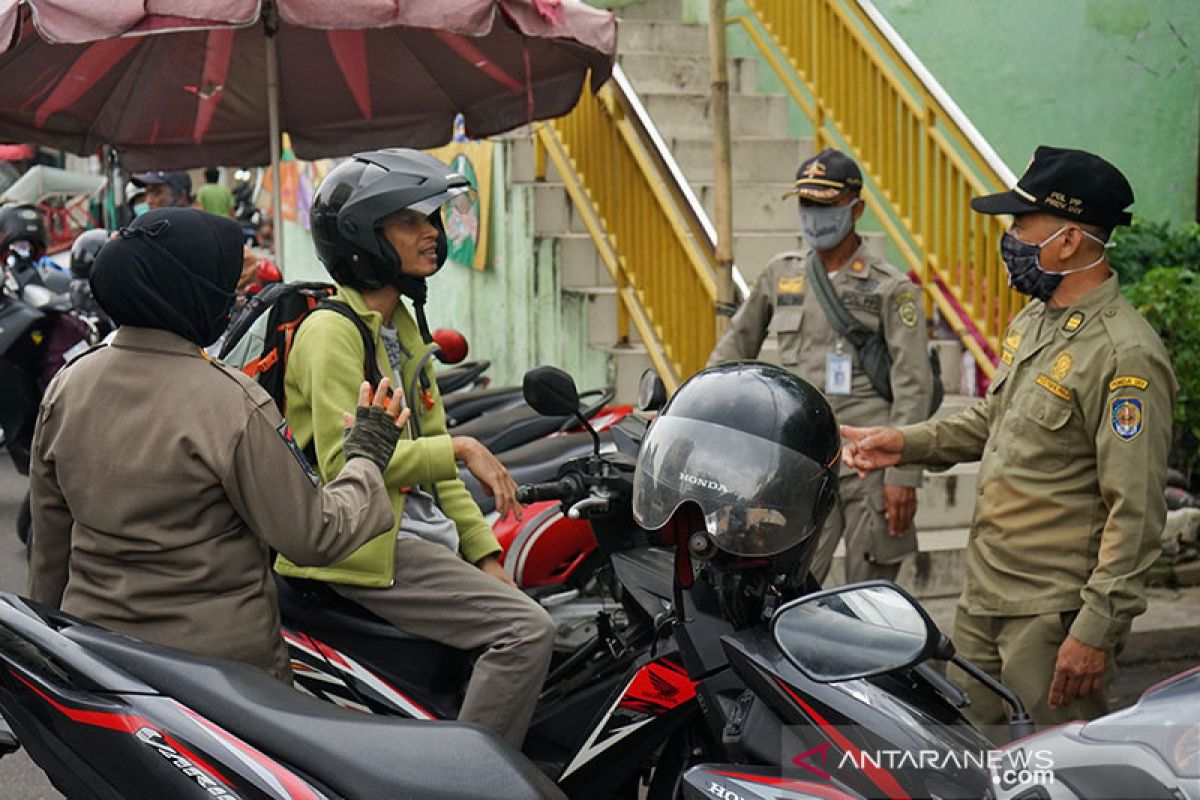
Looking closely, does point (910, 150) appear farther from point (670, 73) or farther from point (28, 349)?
point (28, 349)

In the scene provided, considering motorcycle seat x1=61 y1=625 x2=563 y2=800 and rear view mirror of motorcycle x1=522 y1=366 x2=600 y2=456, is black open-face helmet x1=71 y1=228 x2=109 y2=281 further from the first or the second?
motorcycle seat x1=61 y1=625 x2=563 y2=800

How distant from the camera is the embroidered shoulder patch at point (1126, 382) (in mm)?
3229

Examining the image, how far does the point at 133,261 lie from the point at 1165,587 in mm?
5289

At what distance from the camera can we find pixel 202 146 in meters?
7.57

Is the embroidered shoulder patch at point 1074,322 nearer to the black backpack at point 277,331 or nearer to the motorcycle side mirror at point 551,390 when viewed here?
the motorcycle side mirror at point 551,390

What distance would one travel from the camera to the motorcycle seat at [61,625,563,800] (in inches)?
89.9

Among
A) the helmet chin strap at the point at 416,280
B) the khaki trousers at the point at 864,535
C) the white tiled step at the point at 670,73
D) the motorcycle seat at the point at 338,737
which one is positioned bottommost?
the khaki trousers at the point at 864,535

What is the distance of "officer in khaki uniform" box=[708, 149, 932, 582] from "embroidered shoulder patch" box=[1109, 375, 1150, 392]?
4.92 ft

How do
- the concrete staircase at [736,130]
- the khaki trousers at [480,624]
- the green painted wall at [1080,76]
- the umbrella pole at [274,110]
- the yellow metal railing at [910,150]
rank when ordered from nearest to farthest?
the khaki trousers at [480,624]
the umbrella pole at [274,110]
the yellow metal railing at [910,150]
the concrete staircase at [736,130]
the green painted wall at [1080,76]

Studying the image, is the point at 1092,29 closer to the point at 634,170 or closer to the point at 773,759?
the point at 634,170

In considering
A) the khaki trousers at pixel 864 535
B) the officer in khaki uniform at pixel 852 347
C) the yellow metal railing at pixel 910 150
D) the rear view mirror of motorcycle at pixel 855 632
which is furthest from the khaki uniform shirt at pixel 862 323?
the rear view mirror of motorcycle at pixel 855 632

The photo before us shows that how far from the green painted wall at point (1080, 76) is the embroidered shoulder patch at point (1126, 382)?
20.8 ft

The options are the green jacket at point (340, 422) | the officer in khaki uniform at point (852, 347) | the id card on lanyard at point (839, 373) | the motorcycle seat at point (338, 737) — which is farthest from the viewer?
the id card on lanyard at point (839, 373)

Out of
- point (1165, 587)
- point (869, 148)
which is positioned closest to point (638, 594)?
point (1165, 587)
